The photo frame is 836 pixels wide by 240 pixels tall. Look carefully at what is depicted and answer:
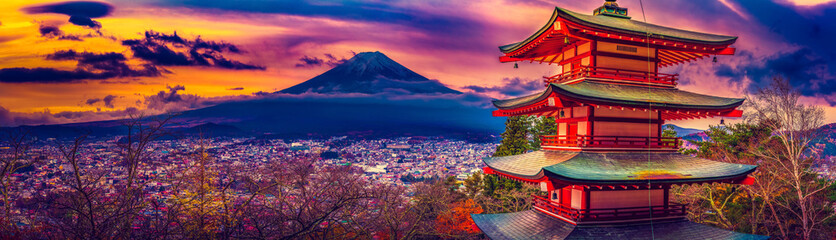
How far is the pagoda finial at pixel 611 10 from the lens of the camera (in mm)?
13562

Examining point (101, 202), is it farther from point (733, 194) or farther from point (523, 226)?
point (733, 194)

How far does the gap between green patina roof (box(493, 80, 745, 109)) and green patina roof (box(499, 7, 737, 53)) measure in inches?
58.3

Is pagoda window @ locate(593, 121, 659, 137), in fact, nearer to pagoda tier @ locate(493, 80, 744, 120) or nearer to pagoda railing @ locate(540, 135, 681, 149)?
pagoda railing @ locate(540, 135, 681, 149)

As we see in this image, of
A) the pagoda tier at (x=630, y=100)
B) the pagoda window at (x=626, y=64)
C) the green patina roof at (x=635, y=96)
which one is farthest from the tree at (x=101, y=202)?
the pagoda window at (x=626, y=64)

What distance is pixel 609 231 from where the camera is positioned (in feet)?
34.7

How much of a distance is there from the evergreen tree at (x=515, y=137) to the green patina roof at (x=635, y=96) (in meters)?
18.2

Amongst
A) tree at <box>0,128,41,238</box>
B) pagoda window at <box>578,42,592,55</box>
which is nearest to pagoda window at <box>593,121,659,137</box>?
pagoda window at <box>578,42,592,55</box>


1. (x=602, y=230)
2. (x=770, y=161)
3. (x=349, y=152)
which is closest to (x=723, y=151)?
(x=770, y=161)

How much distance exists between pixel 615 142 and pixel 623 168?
0.90 metres

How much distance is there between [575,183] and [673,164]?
3653 mm

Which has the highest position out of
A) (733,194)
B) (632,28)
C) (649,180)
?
(632,28)

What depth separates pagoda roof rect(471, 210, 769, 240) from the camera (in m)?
Result: 10.5

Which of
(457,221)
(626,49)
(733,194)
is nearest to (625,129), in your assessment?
(626,49)

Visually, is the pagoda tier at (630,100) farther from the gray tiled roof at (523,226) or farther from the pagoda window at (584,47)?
the gray tiled roof at (523,226)
